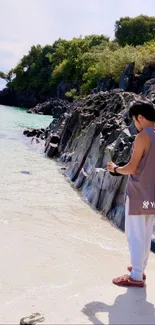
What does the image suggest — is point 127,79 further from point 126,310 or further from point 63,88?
point 63,88

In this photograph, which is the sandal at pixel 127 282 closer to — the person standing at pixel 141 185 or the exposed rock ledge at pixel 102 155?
the person standing at pixel 141 185

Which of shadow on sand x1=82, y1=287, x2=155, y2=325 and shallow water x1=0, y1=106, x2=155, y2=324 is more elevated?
shadow on sand x1=82, y1=287, x2=155, y2=325

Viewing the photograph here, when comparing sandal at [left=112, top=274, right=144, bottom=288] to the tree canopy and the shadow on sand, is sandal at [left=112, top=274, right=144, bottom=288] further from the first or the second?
the tree canopy

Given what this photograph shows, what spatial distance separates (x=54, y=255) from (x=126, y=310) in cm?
192

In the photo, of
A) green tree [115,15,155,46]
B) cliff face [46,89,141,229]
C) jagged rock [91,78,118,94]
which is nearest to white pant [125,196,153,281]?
cliff face [46,89,141,229]

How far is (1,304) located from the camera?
3.81 metres

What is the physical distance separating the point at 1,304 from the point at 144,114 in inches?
89.9

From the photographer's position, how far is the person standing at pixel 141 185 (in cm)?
380

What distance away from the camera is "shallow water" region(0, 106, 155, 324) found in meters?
3.80

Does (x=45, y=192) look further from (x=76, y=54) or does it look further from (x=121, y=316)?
(x=76, y=54)

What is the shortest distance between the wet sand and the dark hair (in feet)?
5.74

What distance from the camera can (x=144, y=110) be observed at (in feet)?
12.5

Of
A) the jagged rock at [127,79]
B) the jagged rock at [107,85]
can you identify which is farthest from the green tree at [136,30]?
the jagged rock at [127,79]

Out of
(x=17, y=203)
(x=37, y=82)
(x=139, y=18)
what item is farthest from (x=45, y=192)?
(x=37, y=82)
